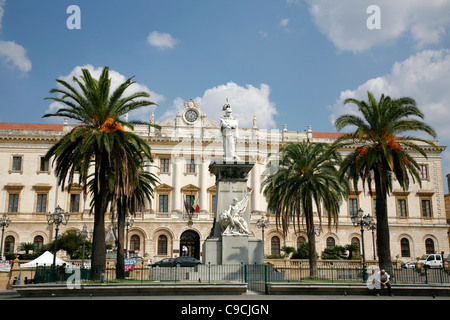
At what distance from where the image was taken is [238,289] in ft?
50.7

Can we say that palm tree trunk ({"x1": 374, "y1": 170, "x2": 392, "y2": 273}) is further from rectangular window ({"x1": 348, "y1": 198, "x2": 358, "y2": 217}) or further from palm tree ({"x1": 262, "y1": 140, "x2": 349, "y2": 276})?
rectangular window ({"x1": 348, "y1": 198, "x2": 358, "y2": 217})

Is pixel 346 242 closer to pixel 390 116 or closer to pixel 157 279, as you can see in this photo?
pixel 390 116

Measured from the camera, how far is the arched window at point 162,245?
48781 millimetres

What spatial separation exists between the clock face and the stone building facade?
3.6 inches

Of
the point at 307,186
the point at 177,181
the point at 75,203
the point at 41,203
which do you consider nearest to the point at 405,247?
the point at 177,181

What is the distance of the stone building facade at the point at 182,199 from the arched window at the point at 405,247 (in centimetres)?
11

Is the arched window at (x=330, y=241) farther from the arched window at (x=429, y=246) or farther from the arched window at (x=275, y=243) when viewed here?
the arched window at (x=429, y=246)

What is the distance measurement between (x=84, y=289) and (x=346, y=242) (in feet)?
133

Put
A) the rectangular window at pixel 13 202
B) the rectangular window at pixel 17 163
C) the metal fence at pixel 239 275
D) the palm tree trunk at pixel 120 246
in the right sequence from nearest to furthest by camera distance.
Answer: the metal fence at pixel 239 275, the palm tree trunk at pixel 120 246, the rectangular window at pixel 13 202, the rectangular window at pixel 17 163

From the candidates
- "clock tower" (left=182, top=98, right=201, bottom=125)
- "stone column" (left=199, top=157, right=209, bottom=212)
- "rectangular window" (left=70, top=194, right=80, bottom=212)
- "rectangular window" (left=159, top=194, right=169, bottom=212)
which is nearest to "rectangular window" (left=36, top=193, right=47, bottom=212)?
"rectangular window" (left=70, top=194, right=80, bottom=212)

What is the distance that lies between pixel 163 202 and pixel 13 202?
53.8 feet

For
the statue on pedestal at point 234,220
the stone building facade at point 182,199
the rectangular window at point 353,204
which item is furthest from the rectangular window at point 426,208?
the statue on pedestal at point 234,220

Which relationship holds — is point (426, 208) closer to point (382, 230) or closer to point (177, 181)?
point (177, 181)
